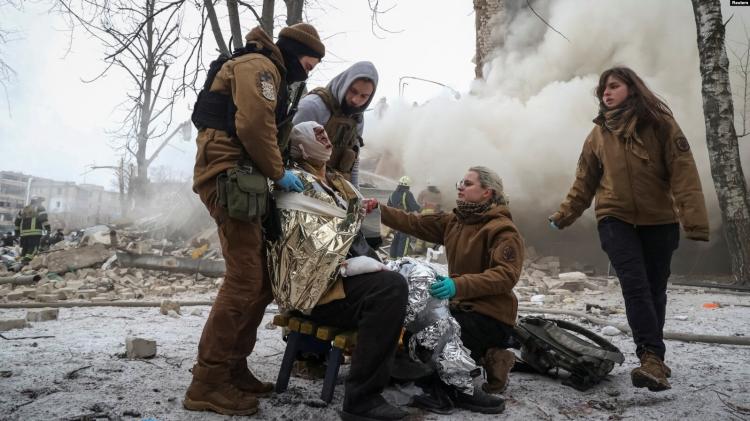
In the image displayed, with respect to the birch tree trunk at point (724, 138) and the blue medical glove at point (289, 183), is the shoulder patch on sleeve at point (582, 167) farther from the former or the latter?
the birch tree trunk at point (724, 138)

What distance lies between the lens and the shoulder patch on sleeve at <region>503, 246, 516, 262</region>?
2590mm

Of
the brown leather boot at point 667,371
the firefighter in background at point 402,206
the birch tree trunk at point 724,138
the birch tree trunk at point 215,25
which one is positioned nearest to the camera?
the brown leather boot at point 667,371

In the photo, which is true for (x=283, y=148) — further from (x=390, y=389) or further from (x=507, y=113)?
(x=507, y=113)

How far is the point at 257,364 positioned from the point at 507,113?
1108 centimetres

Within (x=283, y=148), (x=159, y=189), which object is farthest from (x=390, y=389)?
(x=159, y=189)

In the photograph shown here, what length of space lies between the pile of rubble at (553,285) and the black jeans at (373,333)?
4393 mm

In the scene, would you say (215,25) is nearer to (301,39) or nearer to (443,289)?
(301,39)

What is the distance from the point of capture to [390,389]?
2.52 metres

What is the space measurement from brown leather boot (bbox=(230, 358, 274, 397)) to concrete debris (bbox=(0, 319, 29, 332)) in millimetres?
2219

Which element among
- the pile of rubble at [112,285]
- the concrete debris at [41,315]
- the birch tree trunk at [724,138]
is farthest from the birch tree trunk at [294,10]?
the birch tree trunk at [724,138]

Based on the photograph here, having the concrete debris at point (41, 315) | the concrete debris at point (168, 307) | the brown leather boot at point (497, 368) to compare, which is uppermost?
the brown leather boot at point (497, 368)

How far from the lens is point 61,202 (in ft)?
134

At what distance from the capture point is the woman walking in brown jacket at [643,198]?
8.99ft

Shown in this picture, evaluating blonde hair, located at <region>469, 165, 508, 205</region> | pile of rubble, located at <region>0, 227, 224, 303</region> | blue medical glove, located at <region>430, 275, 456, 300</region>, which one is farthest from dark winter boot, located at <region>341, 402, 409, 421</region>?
pile of rubble, located at <region>0, 227, 224, 303</region>
